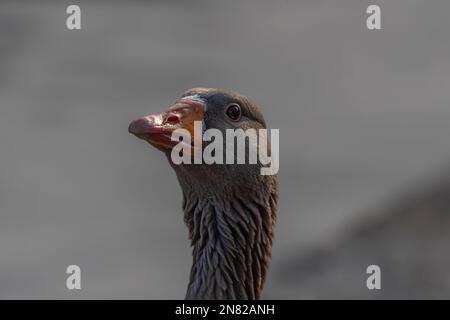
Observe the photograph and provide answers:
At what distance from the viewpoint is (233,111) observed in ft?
33.8

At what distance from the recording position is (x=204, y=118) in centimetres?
1011

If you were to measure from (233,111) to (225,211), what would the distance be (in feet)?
2.78

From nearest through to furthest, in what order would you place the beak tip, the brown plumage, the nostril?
the beak tip → the nostril → the brown plumage

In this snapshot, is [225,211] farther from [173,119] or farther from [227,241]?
[173,119]

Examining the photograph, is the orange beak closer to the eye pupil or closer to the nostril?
the nostril

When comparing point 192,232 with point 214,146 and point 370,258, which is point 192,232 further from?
point 370,258

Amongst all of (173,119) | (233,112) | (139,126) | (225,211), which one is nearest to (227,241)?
(225,211)

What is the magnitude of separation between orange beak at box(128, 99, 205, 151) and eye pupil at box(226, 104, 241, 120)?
256mm

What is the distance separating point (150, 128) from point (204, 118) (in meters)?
A: 0.78

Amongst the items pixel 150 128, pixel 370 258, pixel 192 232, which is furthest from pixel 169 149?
pixel 370 258

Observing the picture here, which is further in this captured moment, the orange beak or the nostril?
the nostril

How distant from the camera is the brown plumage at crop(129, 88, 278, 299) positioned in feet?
33.4

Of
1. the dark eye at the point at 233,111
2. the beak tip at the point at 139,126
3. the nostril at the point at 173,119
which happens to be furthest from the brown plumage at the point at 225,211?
the beak tip at the point at 139,126

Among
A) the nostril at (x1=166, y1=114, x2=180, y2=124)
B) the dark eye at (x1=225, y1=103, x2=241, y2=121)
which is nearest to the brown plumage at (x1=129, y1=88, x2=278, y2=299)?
the dark eye at (x1=225, y1=103, x2=241, y2=121)
